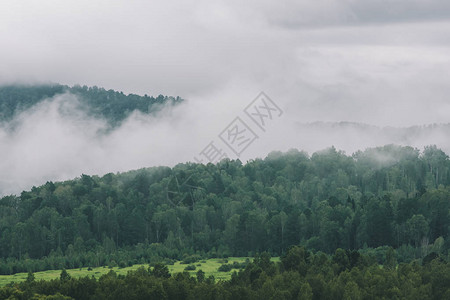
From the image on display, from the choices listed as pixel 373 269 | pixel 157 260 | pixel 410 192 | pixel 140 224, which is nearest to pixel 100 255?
pixel 157 260

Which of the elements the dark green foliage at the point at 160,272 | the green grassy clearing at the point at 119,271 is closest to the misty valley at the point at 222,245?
the dark green foliage at the point at 160,272

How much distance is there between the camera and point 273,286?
304 ft

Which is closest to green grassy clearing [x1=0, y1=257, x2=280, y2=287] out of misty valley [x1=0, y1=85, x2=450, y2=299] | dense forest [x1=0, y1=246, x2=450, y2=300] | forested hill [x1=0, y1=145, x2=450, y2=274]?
misty valley [x1=0, y1=85, x2=450, y2=299]


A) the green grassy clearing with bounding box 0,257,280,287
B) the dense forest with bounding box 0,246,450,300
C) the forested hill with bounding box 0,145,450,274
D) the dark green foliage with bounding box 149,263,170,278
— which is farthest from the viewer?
the forested hill with bounding box 0,145,450,274

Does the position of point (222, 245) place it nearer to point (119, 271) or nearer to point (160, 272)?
point (119, 271)

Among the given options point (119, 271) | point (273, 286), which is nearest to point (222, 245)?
point (119, 271)

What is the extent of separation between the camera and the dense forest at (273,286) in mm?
89500

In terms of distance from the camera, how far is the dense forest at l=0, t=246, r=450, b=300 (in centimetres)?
8950

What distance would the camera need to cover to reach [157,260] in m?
141

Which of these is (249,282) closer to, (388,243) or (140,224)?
(388,243)

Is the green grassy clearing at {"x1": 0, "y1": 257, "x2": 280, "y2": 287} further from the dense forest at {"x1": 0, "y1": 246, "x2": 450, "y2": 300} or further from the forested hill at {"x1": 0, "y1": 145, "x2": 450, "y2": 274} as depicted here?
the dense forest at {"x1": 0, "y1": 246, "x2": 450, "y2": 300}

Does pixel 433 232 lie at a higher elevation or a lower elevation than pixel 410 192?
lower

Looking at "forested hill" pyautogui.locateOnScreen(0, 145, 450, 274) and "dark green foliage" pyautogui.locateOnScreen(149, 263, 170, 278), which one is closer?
"dark green foliage" pyautogui.locateOnScreen(149, 263, 170, 278)

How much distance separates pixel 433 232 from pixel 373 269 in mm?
42843
